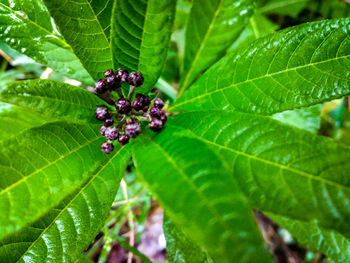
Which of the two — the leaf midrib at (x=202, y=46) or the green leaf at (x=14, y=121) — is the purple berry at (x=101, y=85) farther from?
the leaf midrib at (x=202, y=46)

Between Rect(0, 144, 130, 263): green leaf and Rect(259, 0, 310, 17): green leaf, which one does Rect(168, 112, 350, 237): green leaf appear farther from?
Rect(259, 0, 310, 17): green leaf

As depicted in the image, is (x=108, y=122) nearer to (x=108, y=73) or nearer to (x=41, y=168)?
(x=108, y=73)

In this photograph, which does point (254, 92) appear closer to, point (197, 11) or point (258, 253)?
point (197, 11)

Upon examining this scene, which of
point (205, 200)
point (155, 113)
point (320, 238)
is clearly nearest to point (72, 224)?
point (155, 113)

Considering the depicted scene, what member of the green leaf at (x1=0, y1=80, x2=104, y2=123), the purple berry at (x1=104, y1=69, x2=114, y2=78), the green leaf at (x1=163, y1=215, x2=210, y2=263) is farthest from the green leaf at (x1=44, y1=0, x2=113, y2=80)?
the green leaf at (x1=163, y1=215, x2=210, y2=263)

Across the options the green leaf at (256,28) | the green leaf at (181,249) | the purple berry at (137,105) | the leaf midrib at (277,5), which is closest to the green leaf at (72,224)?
the purple berry at (137,105)

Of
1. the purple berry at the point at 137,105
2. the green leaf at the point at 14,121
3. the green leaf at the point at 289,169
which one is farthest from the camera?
the green leaf at the point at 14,121

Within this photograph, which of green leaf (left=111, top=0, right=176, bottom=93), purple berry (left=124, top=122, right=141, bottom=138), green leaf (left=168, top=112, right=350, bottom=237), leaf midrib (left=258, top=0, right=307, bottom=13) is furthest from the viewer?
leaf midrib (left=258, top=0, right=307, bottom=13)
